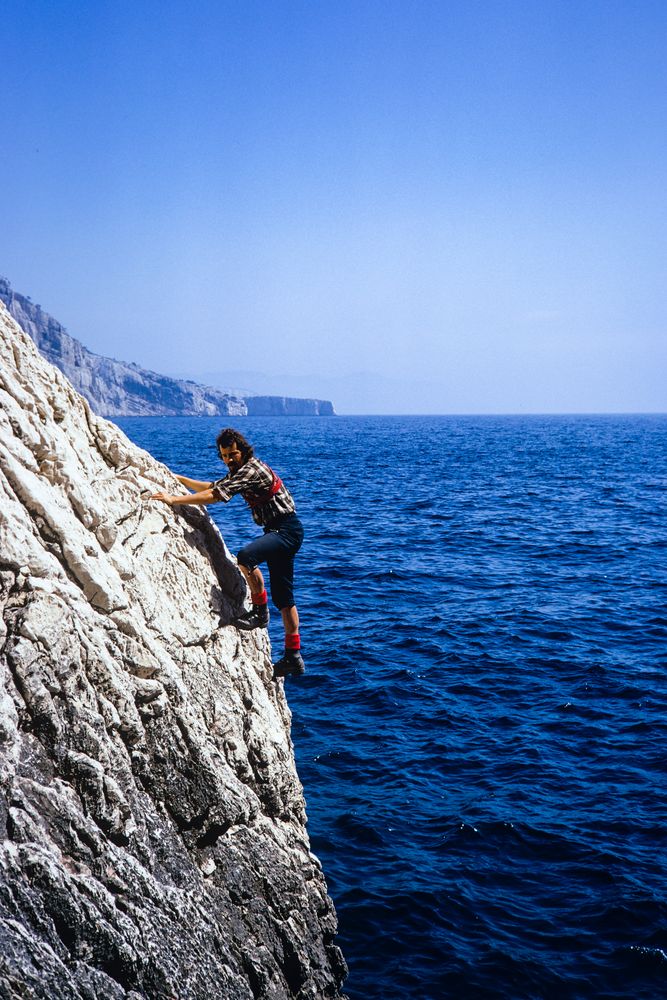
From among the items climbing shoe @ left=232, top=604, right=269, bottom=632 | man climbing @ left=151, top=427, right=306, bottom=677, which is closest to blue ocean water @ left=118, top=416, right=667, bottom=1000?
man climbing @ left=151, top=427, right=306, bottom=677

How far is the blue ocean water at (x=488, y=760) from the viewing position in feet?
36.5

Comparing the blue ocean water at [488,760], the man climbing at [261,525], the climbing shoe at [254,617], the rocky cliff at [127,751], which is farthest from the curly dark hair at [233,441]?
the blue ocean water at [488,760]

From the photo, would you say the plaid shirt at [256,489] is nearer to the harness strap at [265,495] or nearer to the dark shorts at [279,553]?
the harness strap at [265,495]

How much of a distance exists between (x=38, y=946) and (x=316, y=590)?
2117 cm

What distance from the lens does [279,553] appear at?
10.5 m

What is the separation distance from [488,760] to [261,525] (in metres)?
8.54

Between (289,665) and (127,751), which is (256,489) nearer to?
(289,665)

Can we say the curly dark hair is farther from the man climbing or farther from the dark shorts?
the dark shorts

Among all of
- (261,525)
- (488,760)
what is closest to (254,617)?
(261,525)

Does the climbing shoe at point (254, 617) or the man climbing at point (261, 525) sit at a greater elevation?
the man climbing at point (261, 525)

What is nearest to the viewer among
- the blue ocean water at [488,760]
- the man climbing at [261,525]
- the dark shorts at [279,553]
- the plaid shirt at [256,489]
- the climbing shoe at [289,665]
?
the plaid shirt at [256,489]

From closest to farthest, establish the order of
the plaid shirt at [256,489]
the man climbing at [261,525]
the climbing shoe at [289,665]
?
the plaid shirt at [256,489] < the man climbing at [261,525] < the climbing shoe at [289,665]

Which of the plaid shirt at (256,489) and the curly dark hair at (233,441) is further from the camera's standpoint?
the curly dark hair at (233,441)

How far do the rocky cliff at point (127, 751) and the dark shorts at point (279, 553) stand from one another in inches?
18.6
